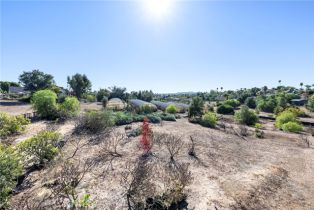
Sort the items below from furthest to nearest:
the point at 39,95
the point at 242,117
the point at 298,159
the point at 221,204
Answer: the point at 242,117 → the point at 39,95 → the point at 298,159 → the point at 221,204

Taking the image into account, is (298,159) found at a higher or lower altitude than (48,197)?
lower

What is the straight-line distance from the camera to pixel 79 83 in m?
58.6

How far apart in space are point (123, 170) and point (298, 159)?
1481 cm

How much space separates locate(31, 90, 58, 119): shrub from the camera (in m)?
25.0

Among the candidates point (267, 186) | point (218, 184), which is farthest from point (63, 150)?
point (267, 186)

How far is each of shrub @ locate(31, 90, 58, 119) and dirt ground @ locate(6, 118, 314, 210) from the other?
7.34m

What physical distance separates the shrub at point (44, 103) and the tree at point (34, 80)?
93.7ft

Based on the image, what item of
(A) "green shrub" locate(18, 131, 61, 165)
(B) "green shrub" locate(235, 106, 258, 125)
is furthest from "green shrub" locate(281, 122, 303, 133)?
(A) "green shrub" locate(18, 131, 61, 165)

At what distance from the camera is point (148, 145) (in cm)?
1534

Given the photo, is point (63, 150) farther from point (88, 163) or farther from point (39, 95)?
point (39, 95)

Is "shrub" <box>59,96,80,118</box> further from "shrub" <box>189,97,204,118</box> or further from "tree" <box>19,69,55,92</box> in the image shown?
"tree" <box>19,69,55,92</box>

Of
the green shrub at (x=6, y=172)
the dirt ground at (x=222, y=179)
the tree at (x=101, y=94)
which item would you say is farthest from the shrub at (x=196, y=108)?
the tree at (x=101, y=94)

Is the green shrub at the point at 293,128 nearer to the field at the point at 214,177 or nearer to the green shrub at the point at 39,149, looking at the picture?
the field at the point at 214,177

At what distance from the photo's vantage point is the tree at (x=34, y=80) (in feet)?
163
